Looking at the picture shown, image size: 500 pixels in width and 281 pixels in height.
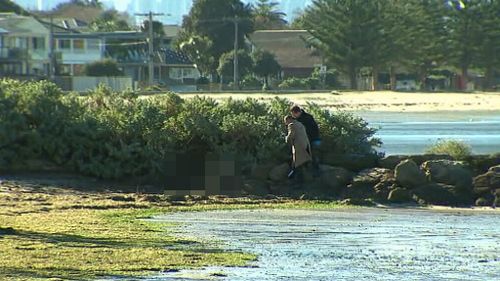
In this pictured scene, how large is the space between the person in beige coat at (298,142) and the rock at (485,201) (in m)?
3.22

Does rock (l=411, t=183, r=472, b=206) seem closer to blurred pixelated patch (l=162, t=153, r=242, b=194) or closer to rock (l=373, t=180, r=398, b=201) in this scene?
rock (l=373, t=180, r=398, b=201)

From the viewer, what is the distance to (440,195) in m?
19.8

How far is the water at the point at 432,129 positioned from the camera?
3325 centimetres

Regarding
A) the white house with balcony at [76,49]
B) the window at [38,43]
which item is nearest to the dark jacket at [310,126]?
the window at [38,43]

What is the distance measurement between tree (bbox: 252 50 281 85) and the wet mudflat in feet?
244

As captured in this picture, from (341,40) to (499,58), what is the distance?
1225 cm

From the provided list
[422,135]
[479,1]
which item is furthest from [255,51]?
[422,135]

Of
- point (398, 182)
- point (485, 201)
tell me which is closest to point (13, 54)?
point (398, 182)

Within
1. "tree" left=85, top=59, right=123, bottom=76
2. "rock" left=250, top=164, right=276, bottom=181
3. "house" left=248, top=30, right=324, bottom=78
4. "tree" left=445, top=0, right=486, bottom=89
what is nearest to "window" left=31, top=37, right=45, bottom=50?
"tree" left=85, top=59, right=123, bottom=76

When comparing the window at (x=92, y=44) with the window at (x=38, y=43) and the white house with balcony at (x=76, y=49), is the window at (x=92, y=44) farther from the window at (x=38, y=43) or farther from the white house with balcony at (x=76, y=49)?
the window at (x=38, y=43)

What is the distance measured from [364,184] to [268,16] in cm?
11228

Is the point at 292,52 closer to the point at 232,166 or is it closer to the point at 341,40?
the point at 341,40

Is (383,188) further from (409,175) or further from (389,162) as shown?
(389,162)

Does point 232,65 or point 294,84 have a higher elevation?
point 232,65
